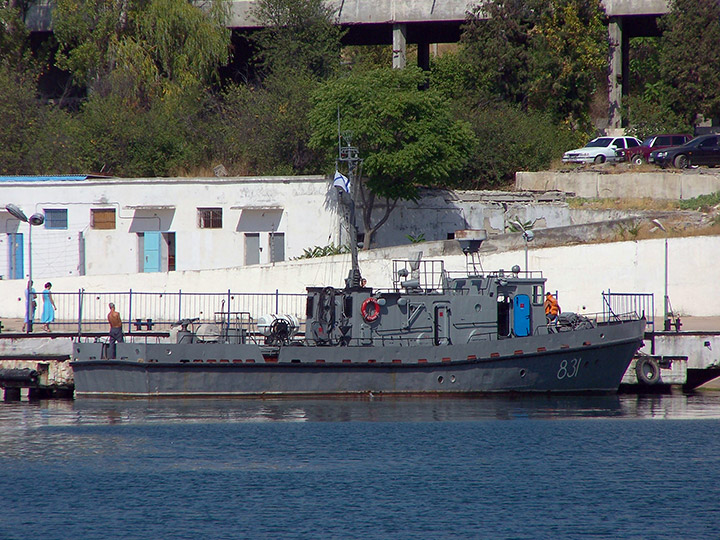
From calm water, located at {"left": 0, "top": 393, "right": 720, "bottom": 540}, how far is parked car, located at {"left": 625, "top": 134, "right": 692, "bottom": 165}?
19096mm

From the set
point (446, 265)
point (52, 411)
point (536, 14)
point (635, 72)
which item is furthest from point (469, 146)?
point (635, 72)

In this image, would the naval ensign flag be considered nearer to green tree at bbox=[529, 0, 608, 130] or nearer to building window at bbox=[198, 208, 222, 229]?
building window at bbox=[198, 208, 222, 229]

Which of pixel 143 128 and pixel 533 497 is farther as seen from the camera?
pixel 143 128

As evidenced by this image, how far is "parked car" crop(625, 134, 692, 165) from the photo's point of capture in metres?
43.5

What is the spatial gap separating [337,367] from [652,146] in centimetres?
2397

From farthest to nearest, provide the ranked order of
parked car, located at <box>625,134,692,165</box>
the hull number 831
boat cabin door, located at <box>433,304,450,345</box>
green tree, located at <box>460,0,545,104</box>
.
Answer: green tree, located at <box>460,0,545,104</box>, parked car, located at <box>625,134,692,165</box>, the hull number 831, boat cabin door, located at <box>433,304,450,345</box>

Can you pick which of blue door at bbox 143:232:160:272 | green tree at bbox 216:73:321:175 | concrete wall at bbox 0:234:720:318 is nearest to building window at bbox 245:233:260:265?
blue door at bbox 143:232:160:272

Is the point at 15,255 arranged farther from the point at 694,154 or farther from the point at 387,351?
the point at 694,154

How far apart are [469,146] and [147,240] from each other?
1250 cm

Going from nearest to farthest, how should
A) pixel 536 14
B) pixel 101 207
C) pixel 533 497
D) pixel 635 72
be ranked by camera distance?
pixel 533 497
pixel 101 207
pixel 536 14
pixel 635 72

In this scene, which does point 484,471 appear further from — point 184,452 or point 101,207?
point 101,207

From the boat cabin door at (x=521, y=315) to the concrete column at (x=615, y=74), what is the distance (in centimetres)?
2776

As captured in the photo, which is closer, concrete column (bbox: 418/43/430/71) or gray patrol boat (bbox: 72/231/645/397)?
gray patrol boat (bbox: 72/231/645/397)

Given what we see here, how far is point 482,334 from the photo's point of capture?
2494 cm
